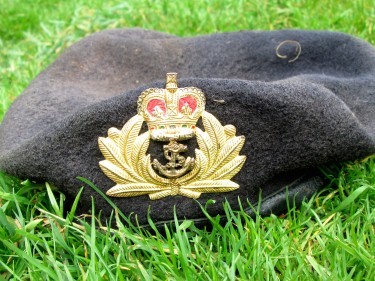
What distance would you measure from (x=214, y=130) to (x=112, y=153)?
0.23 meters

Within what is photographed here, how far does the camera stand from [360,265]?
3.44 ft

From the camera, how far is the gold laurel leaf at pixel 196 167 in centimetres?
111

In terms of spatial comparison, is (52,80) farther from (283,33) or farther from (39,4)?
(39,4)

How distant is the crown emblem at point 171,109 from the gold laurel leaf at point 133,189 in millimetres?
121

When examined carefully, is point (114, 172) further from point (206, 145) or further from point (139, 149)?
point (206, 145)

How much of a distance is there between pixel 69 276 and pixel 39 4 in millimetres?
2662

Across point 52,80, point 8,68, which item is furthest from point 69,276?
point 8,68

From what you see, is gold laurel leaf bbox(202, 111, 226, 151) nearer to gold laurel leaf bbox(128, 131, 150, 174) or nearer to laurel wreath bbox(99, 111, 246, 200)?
laurel wreath bbox(99, 111, 246, 200)

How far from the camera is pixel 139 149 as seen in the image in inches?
43.4

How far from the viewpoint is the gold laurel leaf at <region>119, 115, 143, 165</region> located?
1087 millimetres

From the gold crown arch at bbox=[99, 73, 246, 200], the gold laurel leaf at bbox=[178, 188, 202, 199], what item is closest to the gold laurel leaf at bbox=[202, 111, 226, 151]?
the gold crown arch at bbox=[99, 73, 246, 200]

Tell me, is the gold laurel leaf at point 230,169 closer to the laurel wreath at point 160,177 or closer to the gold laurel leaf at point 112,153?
the laurel wreath at point 160,177

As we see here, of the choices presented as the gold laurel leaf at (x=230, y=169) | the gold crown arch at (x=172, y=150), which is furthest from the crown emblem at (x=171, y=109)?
the gold laurel leaf at (x=230, y=169)

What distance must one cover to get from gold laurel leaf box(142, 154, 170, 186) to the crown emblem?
6 centimetres
